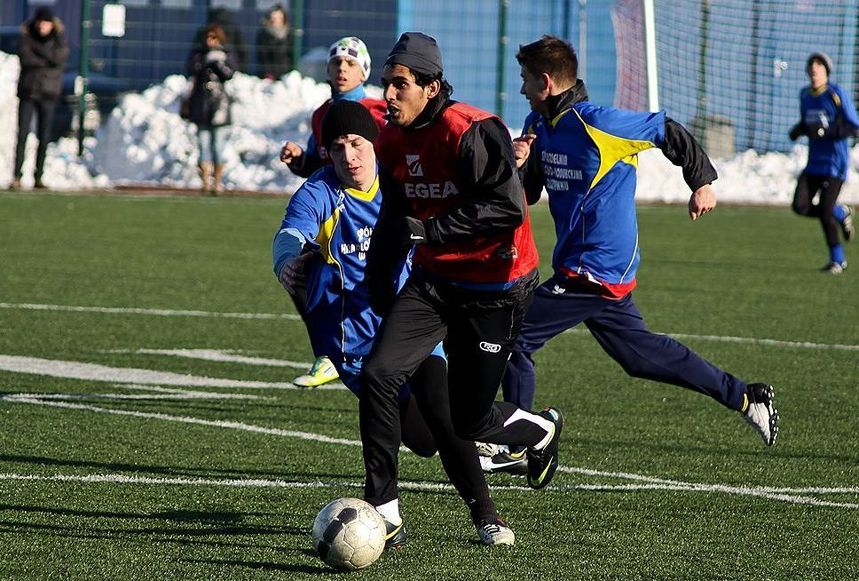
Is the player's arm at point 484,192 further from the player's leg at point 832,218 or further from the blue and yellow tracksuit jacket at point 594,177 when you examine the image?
the player's leg at point 832,218

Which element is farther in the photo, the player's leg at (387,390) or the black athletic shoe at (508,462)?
the black athletic shoe at (508,462)

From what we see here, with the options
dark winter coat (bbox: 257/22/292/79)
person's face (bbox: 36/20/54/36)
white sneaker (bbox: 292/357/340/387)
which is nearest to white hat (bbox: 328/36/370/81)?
white sneaker (bbox: 292/357/340/387)

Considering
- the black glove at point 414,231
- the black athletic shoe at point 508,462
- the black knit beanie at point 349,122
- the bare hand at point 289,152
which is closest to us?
the black glove at point 414,231

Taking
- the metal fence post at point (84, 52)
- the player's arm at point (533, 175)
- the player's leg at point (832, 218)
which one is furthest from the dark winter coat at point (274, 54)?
the player's arm at point (533, 175)

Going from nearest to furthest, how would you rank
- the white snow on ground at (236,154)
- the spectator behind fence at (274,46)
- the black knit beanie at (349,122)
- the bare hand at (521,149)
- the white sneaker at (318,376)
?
the black knit beanie at (349,122) < the bare hand at (521,149) < the white sneaker at (318,376) < the white snow on ground at (236,154) < the spectator behind fence at (274,46)

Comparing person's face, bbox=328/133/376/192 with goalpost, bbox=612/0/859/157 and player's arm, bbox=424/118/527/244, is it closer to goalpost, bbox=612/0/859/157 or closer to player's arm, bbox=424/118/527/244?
player's arm, bbox=424/118/527/244

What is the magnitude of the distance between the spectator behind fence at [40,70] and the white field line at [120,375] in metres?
15.0

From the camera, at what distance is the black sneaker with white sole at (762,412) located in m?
7.93

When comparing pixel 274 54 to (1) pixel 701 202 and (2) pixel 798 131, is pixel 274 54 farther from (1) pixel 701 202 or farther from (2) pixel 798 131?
(1) pixel 701 202

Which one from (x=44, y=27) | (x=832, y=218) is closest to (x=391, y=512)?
(x=832, y=218)

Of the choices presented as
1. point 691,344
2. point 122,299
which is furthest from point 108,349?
point 691,344

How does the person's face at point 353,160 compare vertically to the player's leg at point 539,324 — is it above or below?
above

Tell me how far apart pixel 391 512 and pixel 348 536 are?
0.45 meters

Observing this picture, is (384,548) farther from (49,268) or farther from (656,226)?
(656,226)
